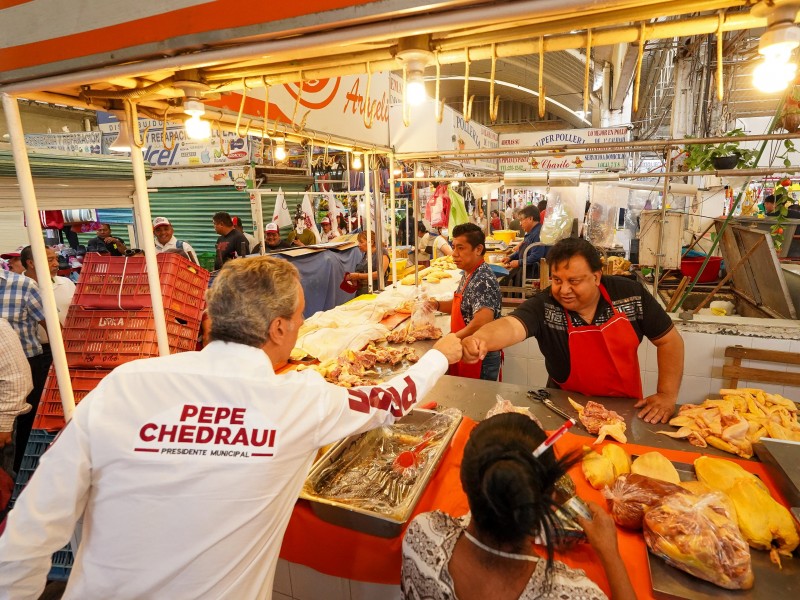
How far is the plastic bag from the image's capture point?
253 inches

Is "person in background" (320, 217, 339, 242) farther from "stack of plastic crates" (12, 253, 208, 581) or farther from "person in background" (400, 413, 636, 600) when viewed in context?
"person in background" (400, 413, 636, 600)

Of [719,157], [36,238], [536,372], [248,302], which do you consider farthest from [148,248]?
[719,157]

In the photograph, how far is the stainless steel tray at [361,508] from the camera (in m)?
1.81

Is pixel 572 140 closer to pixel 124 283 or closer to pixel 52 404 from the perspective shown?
pixel 124 283

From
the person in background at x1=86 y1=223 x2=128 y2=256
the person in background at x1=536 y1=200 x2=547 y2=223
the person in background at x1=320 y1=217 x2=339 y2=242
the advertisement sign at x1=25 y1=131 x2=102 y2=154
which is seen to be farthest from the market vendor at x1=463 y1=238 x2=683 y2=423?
the advertisement sign at x1=25 y1=131 x2=102 y2=154

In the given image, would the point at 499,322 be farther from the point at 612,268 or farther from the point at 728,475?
the point at 612,268

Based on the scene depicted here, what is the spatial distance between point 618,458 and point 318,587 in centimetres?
152

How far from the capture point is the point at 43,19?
7.27 ft

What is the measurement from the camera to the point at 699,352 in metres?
4.28

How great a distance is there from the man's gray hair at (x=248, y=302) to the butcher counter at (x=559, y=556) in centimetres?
94

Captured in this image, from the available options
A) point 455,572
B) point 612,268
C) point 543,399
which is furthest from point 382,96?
point 455,572

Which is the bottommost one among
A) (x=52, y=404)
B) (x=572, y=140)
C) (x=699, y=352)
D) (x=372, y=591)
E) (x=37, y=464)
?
(x=37, y=464)

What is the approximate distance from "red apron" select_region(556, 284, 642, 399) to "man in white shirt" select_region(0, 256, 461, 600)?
2.08 metres

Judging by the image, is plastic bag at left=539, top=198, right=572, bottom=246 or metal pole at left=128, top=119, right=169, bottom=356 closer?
metal pole at left=128, top=119, right=169, bottom=356
